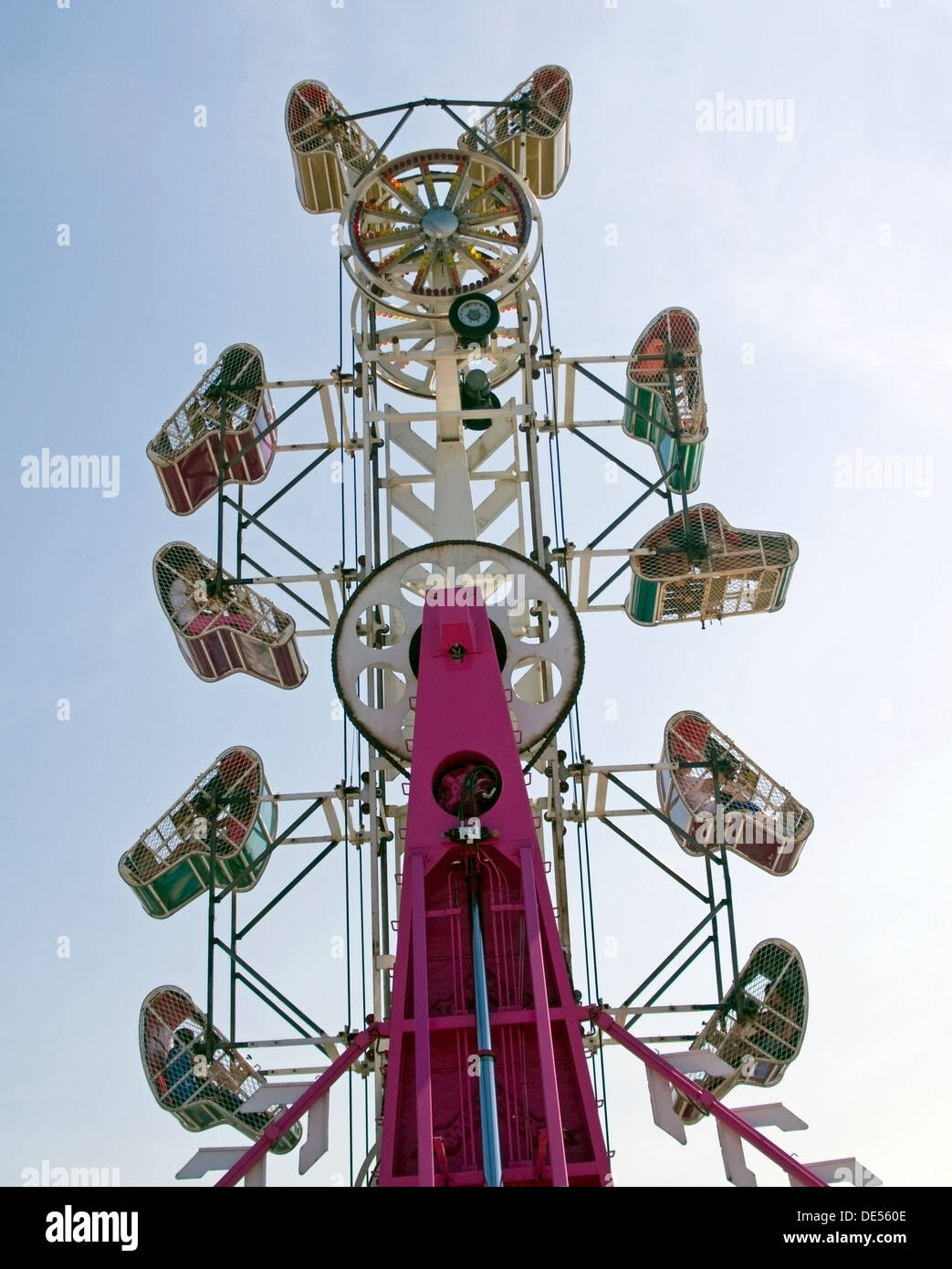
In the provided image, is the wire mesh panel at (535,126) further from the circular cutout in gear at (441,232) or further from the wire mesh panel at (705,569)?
the wire mesh panel at (705,569)

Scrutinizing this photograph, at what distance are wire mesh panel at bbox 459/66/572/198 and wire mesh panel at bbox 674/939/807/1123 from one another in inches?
619

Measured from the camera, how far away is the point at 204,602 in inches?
875

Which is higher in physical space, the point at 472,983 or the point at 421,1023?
the point at 472,983

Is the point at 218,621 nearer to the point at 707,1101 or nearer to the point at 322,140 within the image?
the point at 322,140

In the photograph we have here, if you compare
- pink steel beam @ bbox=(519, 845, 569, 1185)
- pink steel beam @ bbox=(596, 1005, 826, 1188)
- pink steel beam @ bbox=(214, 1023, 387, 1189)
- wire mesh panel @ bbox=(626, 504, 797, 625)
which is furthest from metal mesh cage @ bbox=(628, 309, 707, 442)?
pink steel beam @ bbox=(214, 1023, 387, 1189)

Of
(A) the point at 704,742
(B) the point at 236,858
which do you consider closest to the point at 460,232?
(A) the point at 704,742

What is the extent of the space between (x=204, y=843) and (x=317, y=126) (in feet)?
46.8

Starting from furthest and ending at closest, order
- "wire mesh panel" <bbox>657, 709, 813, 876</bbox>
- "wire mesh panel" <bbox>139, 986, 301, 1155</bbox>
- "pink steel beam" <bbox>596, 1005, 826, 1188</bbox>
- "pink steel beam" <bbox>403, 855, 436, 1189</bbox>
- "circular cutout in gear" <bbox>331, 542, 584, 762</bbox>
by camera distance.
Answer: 1. "wire mesh panel" <bbox>657, 709, 813, 876</bbox>
2. "wire mesh panel" <bbox>139, 986, 301, 1155</bbox>
3. "circular cutout in gear" <bbox>331, 542, 584, 762</bbox>
4. "pink steel beam" <bbox>596, 1005, 826, 1188</bbox>
5. "pink steel beam" <bbox>403, 855, 436, 1189</bbox>

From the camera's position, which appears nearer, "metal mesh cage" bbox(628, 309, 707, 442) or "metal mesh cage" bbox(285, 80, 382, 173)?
"metal mesh cage" bbox(628, 309, 707, 442)

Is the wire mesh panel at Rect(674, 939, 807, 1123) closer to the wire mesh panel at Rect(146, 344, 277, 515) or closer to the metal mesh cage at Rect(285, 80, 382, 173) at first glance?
the wire mesh panel at Rect(146, 344, 277, 515)

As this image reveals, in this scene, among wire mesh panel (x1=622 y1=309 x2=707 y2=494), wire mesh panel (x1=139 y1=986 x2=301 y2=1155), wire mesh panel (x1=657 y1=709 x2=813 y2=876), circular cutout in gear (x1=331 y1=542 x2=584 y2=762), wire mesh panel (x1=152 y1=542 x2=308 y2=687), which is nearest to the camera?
circular cutout in gear (x1=331 y1=542 x2=584 y2=762)

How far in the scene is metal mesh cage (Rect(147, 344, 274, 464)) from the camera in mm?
23422

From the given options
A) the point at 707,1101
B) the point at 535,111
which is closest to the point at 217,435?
the point at 535,111
